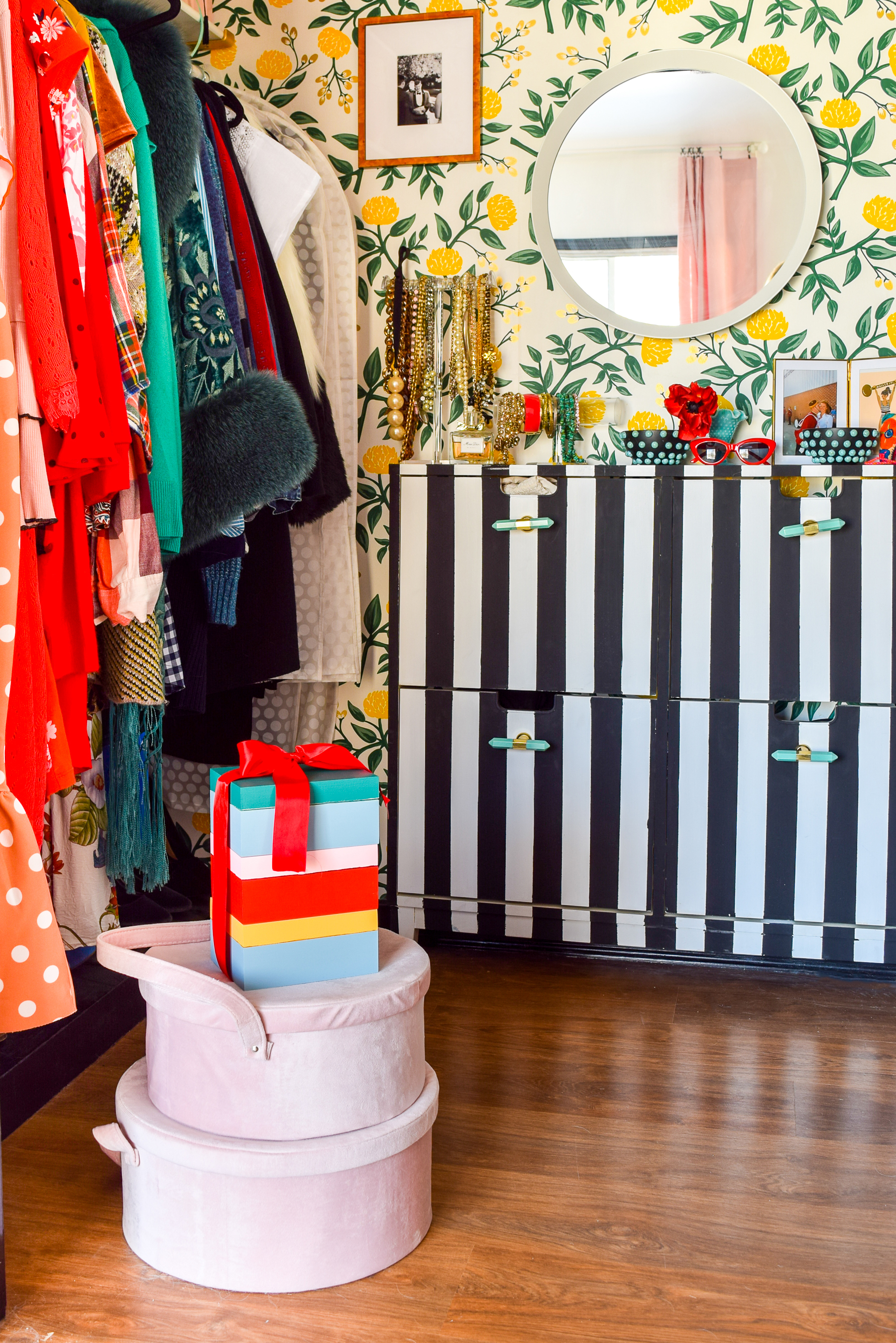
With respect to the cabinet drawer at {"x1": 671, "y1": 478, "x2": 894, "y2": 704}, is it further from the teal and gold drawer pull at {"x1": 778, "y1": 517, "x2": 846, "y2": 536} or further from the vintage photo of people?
the vintage photo of people

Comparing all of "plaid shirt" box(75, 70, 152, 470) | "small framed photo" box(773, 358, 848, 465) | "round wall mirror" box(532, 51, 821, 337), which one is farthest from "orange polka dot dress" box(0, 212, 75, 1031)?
"small framed photo" box(773, 358, 848, 465)

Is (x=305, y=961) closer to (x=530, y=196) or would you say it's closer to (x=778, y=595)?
(x=778, y=595)

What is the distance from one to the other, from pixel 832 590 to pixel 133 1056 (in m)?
1.62

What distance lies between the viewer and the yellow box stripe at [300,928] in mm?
1270

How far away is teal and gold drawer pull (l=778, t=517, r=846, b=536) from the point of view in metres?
2.14

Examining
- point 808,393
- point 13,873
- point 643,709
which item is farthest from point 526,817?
point 13,873

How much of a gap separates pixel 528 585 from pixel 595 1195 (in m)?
1.23

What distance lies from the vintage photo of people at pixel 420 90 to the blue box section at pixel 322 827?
194cm

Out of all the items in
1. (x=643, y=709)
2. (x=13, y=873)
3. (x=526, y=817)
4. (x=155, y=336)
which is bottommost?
(x=526, y=817)

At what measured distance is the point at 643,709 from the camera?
7.38 feet

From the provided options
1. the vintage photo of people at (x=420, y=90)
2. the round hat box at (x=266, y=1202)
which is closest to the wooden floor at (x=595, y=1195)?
the round hat box at (x=266, y=1202)

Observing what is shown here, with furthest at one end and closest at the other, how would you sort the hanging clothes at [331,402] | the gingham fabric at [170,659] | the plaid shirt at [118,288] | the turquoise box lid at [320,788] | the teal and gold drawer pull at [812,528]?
the hanging clothes at [331,402] → the teal and gold drawer pull at [812,528] → the gingham fabric at [170,659] → the plaid shirt at [118,288] → the turquoise box lid at [320,788]

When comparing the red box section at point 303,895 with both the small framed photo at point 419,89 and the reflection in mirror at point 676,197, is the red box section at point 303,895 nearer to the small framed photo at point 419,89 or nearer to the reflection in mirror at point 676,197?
the reflection in mirror at point 676,197

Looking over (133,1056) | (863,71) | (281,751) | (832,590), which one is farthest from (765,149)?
(133,1056)
